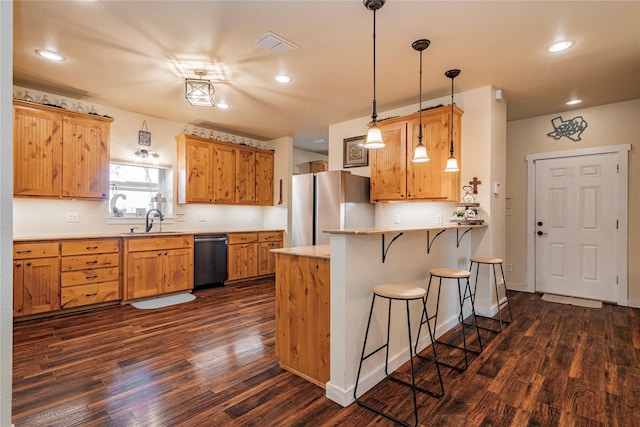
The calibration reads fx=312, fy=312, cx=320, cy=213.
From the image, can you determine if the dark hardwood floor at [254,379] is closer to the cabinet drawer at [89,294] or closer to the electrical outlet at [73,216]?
the cabinet drawer at [89,294]

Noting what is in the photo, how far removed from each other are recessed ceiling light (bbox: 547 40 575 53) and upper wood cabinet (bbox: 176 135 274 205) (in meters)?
4.56

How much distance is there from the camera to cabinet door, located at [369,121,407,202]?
4062 mm

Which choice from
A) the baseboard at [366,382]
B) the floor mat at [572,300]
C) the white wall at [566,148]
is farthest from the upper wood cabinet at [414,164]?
the floor mat at [572,300]

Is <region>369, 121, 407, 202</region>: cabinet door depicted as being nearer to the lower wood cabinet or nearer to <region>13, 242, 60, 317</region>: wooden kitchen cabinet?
the lower wood cabinet

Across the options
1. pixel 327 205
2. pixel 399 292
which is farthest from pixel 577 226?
pixel 399 292

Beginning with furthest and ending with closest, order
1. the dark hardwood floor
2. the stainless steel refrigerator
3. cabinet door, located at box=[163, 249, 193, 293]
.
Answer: cabinet door, located at box=[163, 249, 193, 293], the stainless steel refrigerator, the dark hardwood floor

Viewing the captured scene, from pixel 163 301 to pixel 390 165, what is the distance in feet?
11.8

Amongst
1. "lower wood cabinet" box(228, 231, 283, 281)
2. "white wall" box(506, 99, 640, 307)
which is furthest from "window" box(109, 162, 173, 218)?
"white wall" box(506, 99, 640, 307)

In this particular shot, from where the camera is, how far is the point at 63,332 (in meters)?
3.15

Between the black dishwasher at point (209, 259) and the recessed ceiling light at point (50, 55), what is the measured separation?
2.67 m

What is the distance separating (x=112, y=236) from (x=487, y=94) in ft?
16.1

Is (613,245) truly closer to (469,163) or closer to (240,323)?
(469,163)

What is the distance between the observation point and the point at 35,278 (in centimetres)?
345

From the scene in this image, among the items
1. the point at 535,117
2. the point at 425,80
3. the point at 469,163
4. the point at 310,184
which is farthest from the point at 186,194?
the point at 535,117
